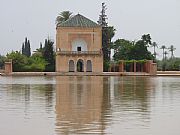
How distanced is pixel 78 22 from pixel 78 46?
317 cm

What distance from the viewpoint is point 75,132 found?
23.6ft

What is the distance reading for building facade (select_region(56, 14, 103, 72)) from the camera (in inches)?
2206

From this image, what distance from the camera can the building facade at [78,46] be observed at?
56.0 metres

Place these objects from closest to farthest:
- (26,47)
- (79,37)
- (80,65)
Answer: (79,37), (80,65), (26,47)

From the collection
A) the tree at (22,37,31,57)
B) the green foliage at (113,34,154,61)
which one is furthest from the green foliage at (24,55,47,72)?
the tree at (22,37,31,57)

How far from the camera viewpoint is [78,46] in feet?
192

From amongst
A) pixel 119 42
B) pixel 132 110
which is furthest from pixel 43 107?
pixel 119 42

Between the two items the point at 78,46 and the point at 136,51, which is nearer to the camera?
the point at 78,46

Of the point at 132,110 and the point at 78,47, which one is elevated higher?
the point at 78,47

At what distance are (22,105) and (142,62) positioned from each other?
4538 centimetres

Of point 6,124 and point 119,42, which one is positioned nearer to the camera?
point 6,124

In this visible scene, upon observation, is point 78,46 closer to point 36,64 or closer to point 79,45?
point 79,45

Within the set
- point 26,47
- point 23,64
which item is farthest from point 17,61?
point 26,47

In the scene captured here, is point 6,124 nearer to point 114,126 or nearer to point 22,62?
point 114,126
